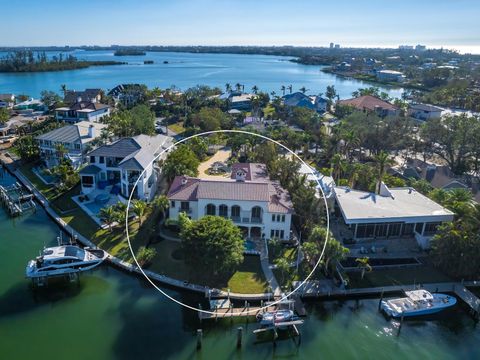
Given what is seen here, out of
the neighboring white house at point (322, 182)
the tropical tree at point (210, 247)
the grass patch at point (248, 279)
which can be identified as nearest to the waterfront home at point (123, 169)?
the tropical tree at point (210, 247)

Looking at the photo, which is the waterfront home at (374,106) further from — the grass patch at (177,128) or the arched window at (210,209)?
the arched window at (210,209)

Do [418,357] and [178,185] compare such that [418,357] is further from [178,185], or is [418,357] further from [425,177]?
[425,177]

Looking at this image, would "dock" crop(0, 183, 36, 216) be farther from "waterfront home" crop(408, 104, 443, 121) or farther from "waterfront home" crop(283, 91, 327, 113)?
"waterfront home" crop(408, 104, 443, 121)

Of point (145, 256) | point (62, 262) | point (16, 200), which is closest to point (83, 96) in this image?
point (16, 200)

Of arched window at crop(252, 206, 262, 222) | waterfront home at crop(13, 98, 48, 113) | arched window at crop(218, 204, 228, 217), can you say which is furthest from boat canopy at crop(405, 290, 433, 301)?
waterfront home at crop(13, 98, 48, 113)

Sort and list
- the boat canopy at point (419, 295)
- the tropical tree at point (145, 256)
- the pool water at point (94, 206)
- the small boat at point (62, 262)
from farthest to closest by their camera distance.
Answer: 1. the pool water at point (94, 206)
2. the tropical tree at point (145, 256)
3. the small boat at point (62, 262)
4. the boat canopy at point (419, 295)

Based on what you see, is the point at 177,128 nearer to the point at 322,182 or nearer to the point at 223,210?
the point at 322,182
